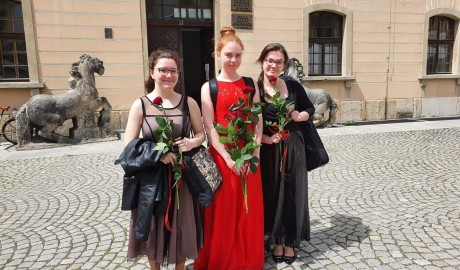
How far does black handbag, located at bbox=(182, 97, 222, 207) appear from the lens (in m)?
2.26

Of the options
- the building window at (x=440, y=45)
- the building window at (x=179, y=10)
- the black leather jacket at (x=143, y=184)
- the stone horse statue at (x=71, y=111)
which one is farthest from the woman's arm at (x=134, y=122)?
the building window at (x=440, y=45)

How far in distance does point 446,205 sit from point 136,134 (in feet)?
11.4

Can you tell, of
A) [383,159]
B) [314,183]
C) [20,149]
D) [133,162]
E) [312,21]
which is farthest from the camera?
[312,21]

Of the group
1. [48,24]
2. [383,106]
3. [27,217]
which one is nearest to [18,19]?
[48,24]

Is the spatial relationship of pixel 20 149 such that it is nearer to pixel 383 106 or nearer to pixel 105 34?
pixel 105 34

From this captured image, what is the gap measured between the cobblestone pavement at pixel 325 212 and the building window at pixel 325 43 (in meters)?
4.98

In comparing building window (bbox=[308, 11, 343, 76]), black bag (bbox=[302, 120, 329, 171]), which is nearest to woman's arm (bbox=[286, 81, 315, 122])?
black bag (bbox=[302, 120, 329, 171])

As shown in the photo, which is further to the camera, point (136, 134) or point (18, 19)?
point (18, 19)

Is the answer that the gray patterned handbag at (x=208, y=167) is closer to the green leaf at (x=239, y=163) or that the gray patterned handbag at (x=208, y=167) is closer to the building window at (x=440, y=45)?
the green leaf at (x=239, y=163)

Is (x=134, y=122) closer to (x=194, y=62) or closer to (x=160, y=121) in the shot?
(x=160, y=121)

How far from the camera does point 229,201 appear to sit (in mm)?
2498

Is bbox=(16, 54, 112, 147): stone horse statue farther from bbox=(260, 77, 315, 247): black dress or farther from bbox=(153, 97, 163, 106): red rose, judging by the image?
bbox=(153, 97, 163, 106): red rose

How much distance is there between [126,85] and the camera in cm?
937

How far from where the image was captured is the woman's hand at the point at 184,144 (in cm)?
220
